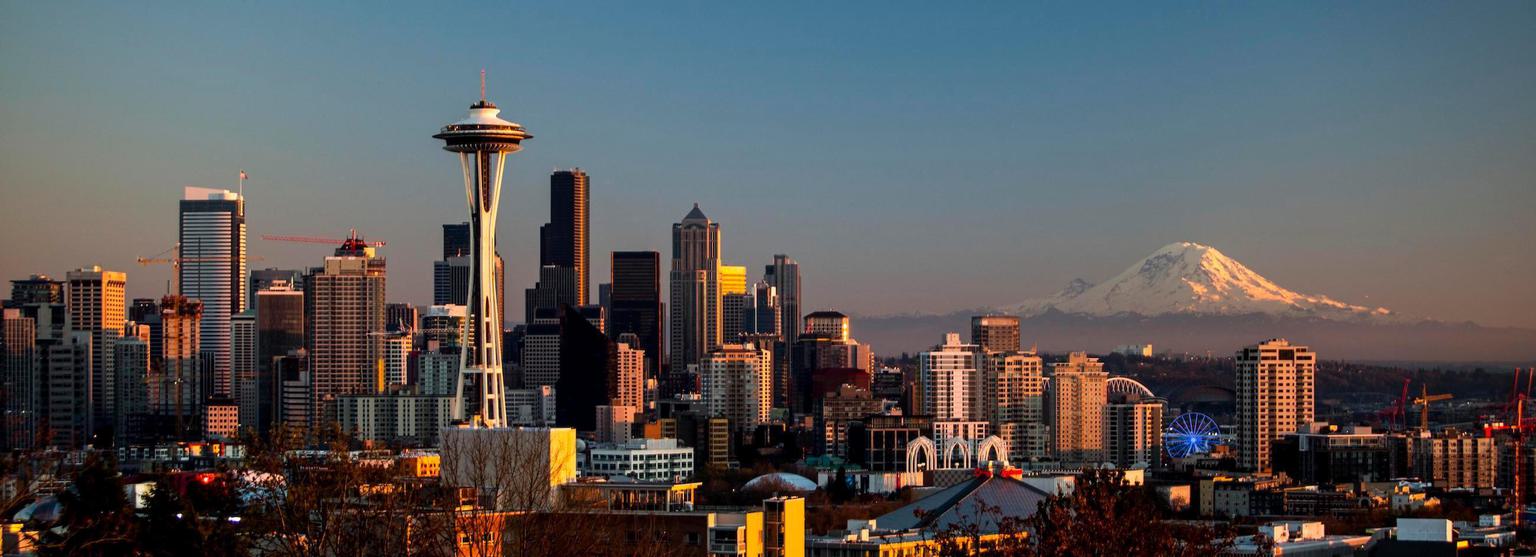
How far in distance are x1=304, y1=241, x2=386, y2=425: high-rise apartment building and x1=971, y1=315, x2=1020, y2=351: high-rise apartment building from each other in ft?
118

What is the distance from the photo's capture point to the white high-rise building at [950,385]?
126625 millimetres

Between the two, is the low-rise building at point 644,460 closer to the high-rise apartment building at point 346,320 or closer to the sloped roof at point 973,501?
the sloped roof at point 973,501

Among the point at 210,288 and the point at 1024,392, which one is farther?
the point at 210,288

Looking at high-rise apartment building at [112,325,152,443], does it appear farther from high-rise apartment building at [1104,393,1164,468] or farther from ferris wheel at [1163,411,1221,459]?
ferris wheel at [1163,411,1221,459]

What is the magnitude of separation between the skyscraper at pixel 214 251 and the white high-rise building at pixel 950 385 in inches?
2346

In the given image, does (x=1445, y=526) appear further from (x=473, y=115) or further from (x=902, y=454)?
(x=902, y=454)

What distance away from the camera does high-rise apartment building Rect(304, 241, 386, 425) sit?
141875mm

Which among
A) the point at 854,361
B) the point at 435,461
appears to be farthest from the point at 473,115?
the point at 854,361

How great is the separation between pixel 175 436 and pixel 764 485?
174 ft

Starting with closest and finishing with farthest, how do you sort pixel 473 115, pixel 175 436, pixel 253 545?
pixel 253 545, pixel 473 115, pixel 175 436

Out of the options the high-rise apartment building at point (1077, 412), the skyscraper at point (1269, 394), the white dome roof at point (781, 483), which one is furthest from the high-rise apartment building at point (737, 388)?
the white dome roof at point (781, 483)

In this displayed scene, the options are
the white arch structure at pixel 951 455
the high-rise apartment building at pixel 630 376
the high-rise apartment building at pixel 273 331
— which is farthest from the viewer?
the high-rise apartment building at pixel 273 331

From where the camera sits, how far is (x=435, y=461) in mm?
67938

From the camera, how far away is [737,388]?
13375cm
